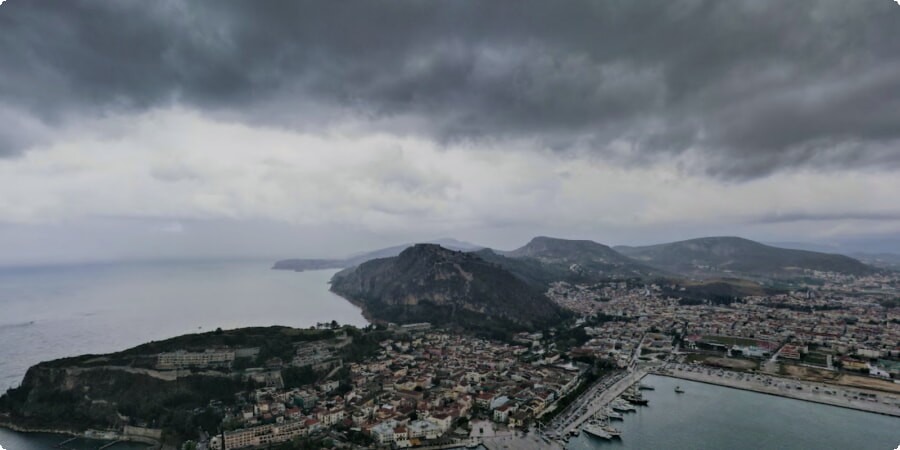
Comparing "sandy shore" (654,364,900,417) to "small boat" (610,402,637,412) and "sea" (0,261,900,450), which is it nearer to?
"sea" (0,261,900,450)

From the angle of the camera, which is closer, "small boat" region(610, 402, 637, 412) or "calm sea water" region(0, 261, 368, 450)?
"small boat" region(610, 402, 637, 412)

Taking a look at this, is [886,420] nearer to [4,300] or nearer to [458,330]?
[458,330]

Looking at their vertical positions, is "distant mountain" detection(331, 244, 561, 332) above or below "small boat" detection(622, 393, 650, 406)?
above

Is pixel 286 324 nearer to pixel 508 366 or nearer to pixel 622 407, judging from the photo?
pixel 508 366

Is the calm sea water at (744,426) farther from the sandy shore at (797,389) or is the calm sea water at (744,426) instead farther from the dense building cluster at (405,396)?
the dense building cluster at (405,396)

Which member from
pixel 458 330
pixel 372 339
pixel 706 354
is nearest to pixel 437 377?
pixel 372 339

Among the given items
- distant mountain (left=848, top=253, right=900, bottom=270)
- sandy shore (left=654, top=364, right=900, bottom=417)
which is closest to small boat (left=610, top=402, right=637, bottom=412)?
sandy shore (left=654, top=364, right=900, bottom=417)

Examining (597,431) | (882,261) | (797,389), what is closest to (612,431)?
(597,431)
